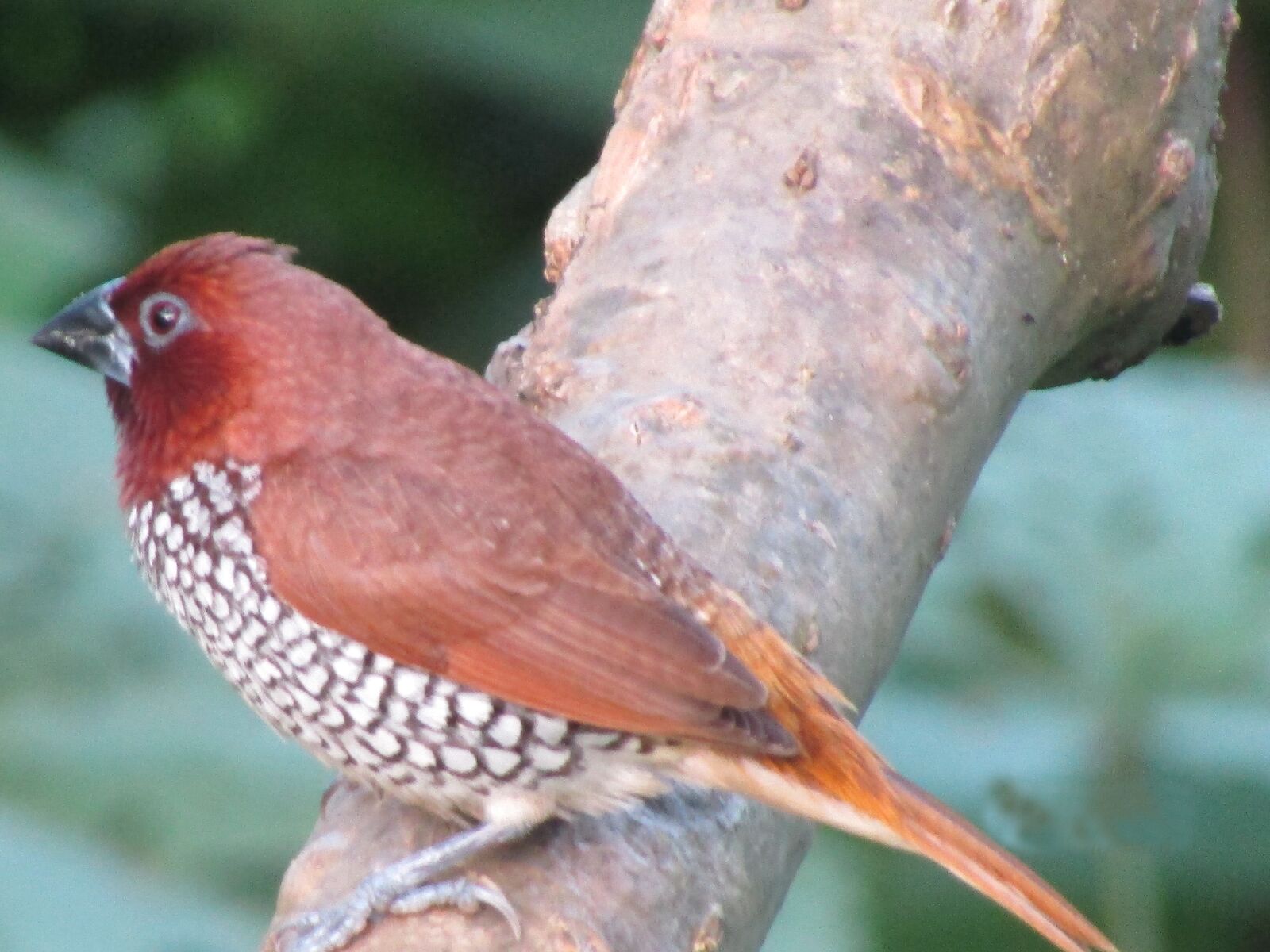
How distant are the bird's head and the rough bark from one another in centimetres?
40

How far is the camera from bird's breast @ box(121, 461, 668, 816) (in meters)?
3.18

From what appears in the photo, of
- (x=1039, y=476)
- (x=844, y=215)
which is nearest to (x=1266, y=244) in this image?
(x=1039, y=476)

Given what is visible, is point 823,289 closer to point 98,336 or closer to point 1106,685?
point 98,336

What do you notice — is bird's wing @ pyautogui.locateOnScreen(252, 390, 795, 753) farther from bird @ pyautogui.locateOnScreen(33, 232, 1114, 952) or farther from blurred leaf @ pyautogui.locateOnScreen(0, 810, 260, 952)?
blurred leaf @ pyautogui.locateOnScreen(0, 810, 260, 952)

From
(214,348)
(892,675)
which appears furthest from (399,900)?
(892,675)

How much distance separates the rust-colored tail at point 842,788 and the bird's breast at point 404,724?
157mm

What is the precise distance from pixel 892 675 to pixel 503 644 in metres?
1.76

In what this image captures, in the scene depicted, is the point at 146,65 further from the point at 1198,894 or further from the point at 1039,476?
the point at 1198,894

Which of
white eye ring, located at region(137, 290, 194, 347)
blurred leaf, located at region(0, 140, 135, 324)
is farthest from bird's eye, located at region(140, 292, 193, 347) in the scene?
blurred leaf, located at region(0, 140, 135, 324)

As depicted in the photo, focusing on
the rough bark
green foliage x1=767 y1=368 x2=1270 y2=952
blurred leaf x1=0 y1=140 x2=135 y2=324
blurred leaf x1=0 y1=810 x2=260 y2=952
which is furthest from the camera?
blurred leaf x1=0 y1=140 x2=135 y2=324

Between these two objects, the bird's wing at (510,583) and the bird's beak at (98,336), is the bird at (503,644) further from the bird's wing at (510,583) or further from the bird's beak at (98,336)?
the bird's beak at (98,336)

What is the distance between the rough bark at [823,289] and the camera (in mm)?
3242

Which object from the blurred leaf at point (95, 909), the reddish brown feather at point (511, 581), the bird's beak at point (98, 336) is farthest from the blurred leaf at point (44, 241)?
the reddish brown feather at point (511, 581)

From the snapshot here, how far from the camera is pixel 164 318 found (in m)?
3.50
